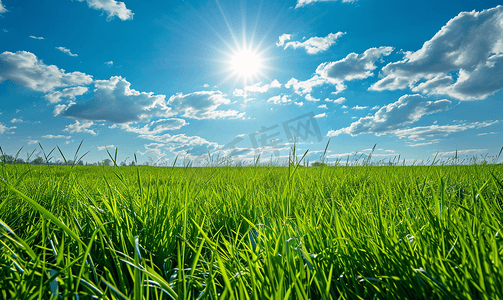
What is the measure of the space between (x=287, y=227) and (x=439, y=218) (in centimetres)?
69

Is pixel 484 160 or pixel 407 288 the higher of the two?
pixel 484 160

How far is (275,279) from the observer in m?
0.85

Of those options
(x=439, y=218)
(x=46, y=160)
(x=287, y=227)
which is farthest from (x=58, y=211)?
(x=439, y=218)

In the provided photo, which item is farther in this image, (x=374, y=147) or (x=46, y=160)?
(x=374, y=147)

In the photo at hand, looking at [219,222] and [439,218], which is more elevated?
[439,218]

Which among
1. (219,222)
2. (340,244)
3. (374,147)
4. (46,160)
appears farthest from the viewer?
(374,147)

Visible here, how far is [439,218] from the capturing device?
3.47ft

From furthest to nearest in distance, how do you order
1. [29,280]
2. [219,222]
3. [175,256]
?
[219,222] → [175,256] → [29,280]

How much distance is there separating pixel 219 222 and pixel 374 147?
1.90m

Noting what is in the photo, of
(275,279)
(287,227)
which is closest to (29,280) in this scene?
(275,279)

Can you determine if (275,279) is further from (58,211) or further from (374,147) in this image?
(374,147)

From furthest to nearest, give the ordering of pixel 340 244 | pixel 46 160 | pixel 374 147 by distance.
Result: 1. pixel 374 147
2. pixel 46 160
3. pixel 340 244

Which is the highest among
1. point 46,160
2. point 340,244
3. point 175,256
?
point 46,160

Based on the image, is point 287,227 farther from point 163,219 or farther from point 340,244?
point 163,219
